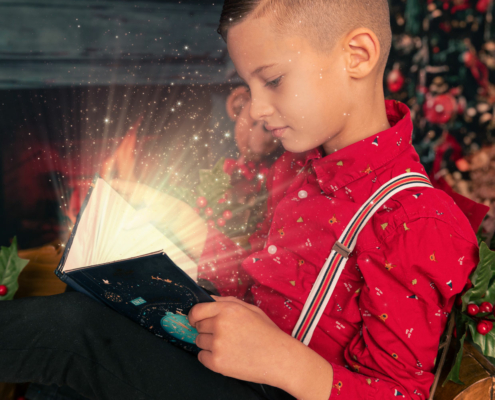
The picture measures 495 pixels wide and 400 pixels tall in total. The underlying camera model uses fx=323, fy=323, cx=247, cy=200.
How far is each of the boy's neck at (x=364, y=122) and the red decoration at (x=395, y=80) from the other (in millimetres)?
267

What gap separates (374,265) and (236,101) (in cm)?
52

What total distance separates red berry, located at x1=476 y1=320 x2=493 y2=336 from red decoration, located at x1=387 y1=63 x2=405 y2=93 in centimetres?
47

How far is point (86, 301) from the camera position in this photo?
367mm

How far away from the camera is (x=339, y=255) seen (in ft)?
1.28

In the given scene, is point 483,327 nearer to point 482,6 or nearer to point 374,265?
point 374,265

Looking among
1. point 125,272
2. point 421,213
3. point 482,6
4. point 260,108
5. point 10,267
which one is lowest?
point 10,267

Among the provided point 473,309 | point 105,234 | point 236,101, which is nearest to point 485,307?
point 473,309

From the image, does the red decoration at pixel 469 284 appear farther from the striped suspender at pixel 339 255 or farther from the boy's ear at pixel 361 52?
the boy's ear at pixel 361 52

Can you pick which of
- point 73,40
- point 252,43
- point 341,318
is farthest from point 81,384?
point 73,40

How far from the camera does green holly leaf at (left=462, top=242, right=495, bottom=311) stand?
1.12ft

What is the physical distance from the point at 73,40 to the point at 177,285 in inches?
22.4

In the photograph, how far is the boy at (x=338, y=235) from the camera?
13.1 inches

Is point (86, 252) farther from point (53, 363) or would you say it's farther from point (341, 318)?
point (341, 318)

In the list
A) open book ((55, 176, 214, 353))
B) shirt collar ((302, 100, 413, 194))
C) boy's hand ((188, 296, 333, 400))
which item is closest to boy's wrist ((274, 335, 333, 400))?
boy's hand ((188, 296, 333, 400))
